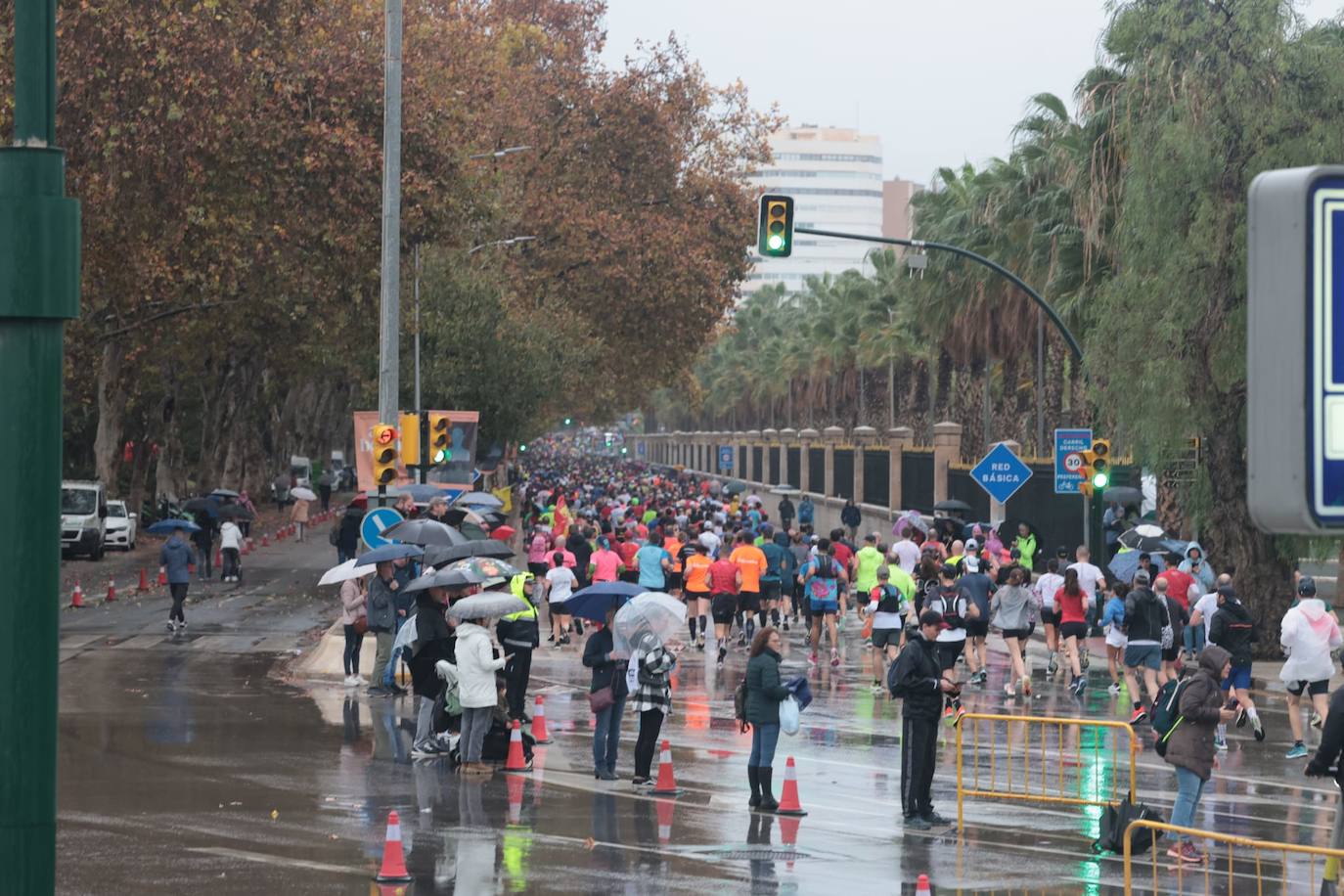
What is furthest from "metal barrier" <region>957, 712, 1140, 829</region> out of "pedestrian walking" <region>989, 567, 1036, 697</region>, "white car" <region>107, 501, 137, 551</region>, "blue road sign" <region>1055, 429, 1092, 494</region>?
"white car" <region>107, 501, 137, 551</region>

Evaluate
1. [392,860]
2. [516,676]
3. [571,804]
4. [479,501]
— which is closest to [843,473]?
[479,501]

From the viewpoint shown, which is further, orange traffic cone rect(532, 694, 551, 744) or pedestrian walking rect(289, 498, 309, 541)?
pedestrian walking rect(289, 498, 309, 541)

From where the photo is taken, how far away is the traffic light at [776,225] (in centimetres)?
2756

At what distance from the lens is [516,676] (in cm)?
1927

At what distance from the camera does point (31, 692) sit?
4207 mm

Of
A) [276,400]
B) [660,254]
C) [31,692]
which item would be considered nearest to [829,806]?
[31,692]

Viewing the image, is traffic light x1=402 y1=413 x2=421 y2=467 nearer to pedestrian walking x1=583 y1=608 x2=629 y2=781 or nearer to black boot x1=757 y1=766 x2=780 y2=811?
pedestrian walking x1=583 y1=608 x2=629 y2=781

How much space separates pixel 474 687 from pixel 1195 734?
255 inches

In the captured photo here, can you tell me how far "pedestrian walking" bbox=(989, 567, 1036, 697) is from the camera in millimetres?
23141

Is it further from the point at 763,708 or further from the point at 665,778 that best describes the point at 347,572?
the point at 763,708

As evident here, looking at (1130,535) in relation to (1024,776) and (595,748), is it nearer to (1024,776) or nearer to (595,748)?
(1024,776)

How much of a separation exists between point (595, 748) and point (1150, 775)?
5234 mm

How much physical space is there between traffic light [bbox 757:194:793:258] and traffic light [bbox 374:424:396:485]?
22.4 feet

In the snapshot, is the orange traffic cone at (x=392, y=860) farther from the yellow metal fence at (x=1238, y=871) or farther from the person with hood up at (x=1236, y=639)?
the person with hood up at (x=1236, y=639)
